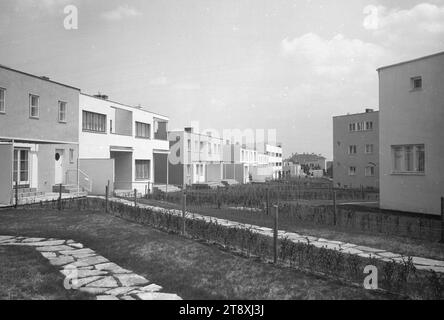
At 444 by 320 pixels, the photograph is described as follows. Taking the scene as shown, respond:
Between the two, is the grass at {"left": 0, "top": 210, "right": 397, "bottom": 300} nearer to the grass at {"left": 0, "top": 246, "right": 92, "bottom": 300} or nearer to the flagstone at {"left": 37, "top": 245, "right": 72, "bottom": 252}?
the flagstone at {"left": 37, "top": 245, "right": 72, "bottom": 252}

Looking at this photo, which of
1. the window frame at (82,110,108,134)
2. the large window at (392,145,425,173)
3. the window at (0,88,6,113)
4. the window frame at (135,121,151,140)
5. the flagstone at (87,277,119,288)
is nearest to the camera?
the flagstone at (87,277,119,288)

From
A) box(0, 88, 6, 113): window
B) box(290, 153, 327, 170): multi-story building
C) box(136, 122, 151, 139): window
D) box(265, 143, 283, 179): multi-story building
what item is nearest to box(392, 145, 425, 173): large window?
box(0, 88, 6, 113): window

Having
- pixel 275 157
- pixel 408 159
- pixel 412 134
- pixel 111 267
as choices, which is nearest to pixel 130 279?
pixel 111 267

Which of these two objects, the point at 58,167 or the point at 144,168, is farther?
the point at 144,168

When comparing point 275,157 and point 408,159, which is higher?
point 275,157

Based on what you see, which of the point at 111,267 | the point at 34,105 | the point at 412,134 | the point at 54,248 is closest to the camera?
the point at 111,267

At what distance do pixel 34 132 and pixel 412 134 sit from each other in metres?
18.8

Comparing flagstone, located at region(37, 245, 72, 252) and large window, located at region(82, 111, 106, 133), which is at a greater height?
large window, located at region(82, 111, 106, 133)

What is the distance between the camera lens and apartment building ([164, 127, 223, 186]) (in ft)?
130

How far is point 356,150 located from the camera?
42.4m

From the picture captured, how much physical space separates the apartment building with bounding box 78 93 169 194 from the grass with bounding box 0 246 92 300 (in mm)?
14896

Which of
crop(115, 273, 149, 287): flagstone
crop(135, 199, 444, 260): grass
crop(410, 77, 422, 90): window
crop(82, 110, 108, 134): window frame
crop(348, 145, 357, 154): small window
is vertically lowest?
crop(135, 199, 444, 260): grass

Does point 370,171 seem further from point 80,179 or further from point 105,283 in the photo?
point 105,283

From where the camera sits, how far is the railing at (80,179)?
22.1m
